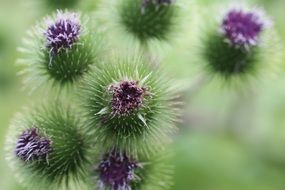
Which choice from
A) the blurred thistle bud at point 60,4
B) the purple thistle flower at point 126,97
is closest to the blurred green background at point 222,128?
the blurred thistle bud at point 60,4

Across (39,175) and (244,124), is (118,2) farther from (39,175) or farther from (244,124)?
(244,124)

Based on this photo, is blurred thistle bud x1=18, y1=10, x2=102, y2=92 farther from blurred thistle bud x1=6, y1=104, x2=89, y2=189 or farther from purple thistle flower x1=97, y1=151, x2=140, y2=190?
purple thistle flower x1=97, y1=151, x2=140, y2=190

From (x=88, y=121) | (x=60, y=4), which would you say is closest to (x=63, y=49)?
(x=88, y=121)

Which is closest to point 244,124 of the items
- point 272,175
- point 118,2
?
point 272,175

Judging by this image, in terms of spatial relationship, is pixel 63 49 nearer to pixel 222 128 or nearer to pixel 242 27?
pixel 242 27

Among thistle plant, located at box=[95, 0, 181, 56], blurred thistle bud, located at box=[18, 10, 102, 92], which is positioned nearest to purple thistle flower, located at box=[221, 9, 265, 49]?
thistle plant, located at box=[95, 0, 181, 56]
